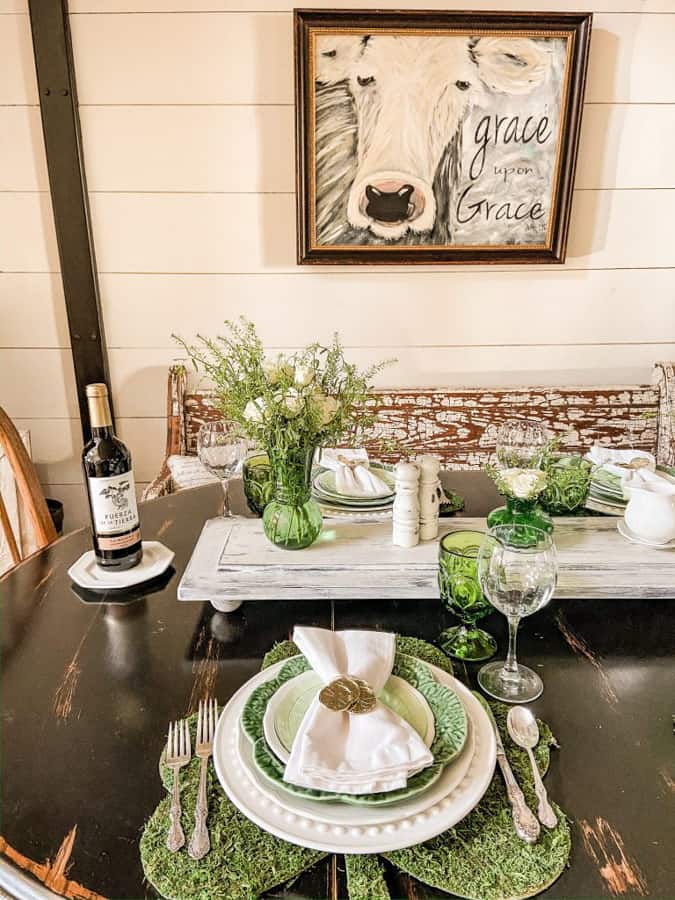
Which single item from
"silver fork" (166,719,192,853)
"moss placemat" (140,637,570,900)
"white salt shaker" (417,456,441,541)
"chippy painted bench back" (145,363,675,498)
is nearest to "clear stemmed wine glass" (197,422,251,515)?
"white salt shaker" (417,456,441,541)

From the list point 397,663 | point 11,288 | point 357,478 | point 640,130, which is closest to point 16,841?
point 397,663

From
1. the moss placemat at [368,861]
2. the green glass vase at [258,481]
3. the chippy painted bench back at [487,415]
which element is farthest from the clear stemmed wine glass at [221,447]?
the chippy painted bench back at [487,415]

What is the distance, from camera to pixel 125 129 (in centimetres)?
210

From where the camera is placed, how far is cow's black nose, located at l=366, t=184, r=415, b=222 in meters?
2.14

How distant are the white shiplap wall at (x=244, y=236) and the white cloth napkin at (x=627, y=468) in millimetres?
795

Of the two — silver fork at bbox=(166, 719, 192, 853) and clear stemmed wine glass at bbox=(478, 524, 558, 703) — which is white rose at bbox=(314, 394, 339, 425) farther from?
silver fork at bbox=(166, 719, 192, 853)

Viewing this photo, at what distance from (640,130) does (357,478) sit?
160 centimetres

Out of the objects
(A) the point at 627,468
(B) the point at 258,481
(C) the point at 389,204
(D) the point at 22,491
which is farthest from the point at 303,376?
(C) the point at 389,204

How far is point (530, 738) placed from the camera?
0.78 m

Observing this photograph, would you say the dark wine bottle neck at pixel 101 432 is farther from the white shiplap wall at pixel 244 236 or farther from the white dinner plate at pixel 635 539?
the white shiplap wall at pixel 244 236

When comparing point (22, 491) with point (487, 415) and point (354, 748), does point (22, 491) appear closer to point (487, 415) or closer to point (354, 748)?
point (354, 748)

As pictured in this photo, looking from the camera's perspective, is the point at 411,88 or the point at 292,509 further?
the point at 411,88

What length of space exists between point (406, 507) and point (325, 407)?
0.77ft

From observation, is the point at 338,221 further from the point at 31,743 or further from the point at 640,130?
the point at 31,743
